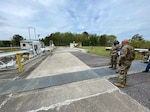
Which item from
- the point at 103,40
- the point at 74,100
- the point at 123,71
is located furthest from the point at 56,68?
the point at 103,40

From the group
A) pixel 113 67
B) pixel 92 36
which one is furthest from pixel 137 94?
pixel 92 36

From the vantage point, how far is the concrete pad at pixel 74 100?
2305 mm

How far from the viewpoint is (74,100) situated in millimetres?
2656

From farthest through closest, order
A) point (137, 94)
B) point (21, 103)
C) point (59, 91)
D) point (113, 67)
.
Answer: point (113, 67), point (59, 91), point (137, 94), point (21, 103)

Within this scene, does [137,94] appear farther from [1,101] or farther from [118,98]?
[1,101]

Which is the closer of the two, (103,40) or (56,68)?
(56,68)

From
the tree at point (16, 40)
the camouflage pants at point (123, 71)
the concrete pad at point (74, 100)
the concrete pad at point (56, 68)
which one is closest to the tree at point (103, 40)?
the tree at point (16, 40)

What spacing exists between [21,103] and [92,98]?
6.44 feet

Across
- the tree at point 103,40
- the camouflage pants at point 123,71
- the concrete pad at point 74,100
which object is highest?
the tree at point 103,40

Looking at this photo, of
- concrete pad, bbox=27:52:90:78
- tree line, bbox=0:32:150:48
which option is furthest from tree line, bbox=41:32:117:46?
concrete pad, bbox=27:52:90:78

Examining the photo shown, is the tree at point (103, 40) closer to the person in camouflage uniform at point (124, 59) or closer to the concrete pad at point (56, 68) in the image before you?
the concrete pad at point (56, 68)

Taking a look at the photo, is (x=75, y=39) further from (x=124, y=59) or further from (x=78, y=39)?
(x=124, y=59)

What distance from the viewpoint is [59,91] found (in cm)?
322

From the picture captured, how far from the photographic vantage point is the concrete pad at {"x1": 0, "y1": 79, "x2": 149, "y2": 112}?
7.56 feet
